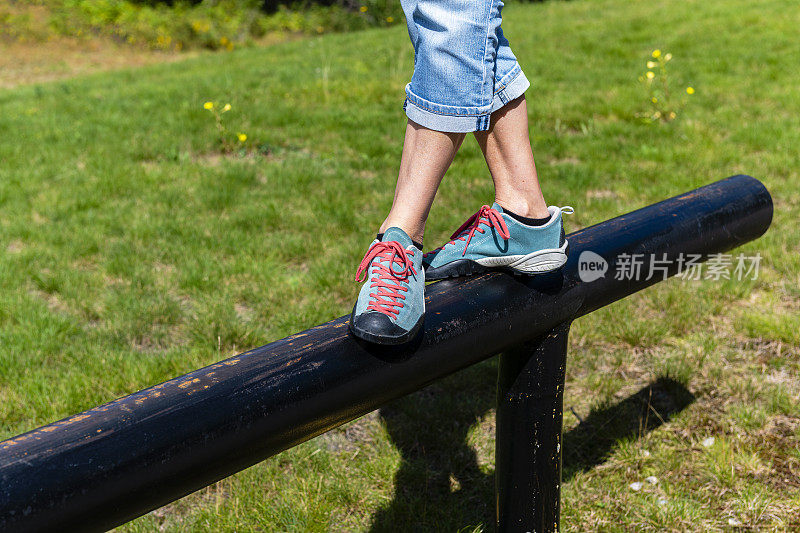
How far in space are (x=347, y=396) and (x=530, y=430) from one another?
0.71 meters

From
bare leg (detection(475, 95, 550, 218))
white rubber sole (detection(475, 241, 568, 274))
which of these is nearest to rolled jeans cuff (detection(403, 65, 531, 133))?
bare leg (detection(475, 95, 550, 218))

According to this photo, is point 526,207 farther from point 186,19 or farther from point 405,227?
point 186,19

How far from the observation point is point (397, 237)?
1.70m

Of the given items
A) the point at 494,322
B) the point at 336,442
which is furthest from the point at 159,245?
the point at 494,322

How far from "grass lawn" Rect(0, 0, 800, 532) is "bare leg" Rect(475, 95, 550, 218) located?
1209mm

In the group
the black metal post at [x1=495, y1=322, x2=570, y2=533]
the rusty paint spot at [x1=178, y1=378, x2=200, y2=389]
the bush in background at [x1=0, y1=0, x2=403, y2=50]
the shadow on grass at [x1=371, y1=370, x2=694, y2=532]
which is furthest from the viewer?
the bush in background at [x1=0, y1=0, x2=403, y2=50]

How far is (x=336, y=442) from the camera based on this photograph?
2766 mm

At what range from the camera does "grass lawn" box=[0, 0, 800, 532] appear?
2.48 metres

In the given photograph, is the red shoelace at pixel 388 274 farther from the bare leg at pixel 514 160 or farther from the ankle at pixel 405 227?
the bare leg at pixel 514 160

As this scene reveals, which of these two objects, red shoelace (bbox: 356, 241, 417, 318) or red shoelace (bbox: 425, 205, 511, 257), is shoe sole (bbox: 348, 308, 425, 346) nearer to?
red shoelace (bbox: 356, 241, 417, 318)

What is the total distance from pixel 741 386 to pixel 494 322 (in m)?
1.96

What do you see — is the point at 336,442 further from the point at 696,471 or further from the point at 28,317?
the point at 28,317

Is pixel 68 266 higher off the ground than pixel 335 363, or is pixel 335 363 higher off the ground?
pixel 335 363

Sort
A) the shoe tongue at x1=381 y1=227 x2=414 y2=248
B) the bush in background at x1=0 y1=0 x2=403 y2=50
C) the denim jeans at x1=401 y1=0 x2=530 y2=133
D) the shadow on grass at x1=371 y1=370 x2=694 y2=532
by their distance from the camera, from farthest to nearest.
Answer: the bush in background at x1=0 y1=0 x2=403 y2=50, the shadow on grass at x1=371 y1=370 x2=694 y2=532, the shoe tongue at x1=381 y1=227 x2=414 y2=248, the denim jeans at x1=401 y1=0 x2=530 y2=133
